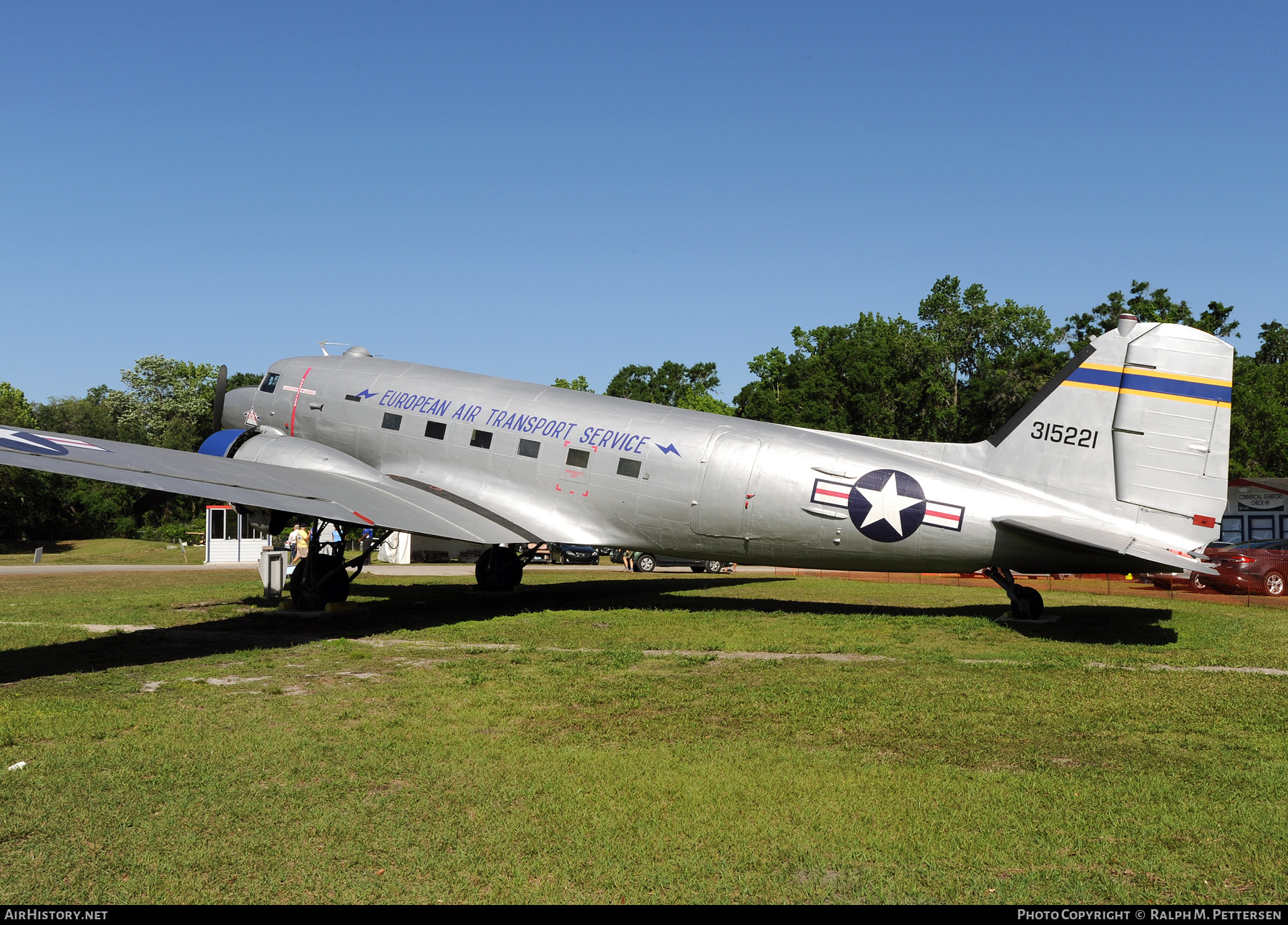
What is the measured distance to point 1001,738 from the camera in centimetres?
798

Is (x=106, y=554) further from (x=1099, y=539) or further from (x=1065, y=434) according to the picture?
(x=1099, y=539)

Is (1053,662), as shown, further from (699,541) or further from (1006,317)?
(1006,317)

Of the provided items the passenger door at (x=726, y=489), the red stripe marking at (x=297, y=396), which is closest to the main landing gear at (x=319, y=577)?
the red stripe marking at (x=297, y=396)

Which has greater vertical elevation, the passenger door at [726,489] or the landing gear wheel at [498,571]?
the passenger door at [726,489]

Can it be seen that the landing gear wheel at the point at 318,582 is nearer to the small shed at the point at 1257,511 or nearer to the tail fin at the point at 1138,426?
the tail fin at the point at 1138,426

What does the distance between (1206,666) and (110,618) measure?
17757 millimetres

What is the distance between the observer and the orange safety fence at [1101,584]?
21797 millimetres

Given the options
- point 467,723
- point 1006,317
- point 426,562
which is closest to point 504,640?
point 467,723

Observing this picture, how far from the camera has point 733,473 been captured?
1642cm

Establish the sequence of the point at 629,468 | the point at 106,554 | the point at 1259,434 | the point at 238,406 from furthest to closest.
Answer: the point at 1259,434 → the point at 106,554 → the point at 238,406 → the point at 629,468

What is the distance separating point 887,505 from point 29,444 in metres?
13.0

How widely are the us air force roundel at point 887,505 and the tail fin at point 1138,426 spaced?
1.47m

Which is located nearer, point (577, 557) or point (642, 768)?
point (642, 768)

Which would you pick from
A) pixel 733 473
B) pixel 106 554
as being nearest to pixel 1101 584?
pixel 733 473
